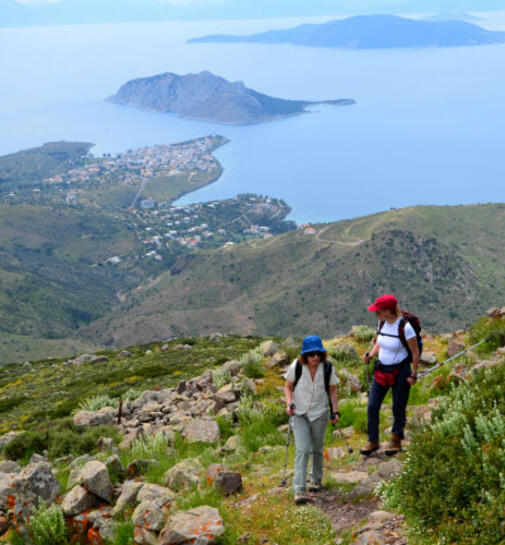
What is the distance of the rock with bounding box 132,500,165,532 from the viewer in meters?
6.02

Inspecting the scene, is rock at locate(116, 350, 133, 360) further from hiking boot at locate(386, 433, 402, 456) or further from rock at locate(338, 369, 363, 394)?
hiking boot at locate(386, 433, 402, 456)

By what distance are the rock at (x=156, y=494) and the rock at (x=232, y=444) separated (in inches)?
89.4

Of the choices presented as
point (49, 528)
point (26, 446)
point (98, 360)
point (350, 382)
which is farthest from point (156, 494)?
point (98, 360)

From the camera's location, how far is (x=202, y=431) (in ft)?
32.8

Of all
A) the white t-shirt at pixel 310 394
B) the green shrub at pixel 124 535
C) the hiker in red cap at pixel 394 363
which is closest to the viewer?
the green shrub at pixel 124 535

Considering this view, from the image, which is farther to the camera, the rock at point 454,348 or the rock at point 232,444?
the rock at point 454,348

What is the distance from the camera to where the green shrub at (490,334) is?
37.5ft

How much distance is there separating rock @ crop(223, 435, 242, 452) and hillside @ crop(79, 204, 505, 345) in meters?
82.5

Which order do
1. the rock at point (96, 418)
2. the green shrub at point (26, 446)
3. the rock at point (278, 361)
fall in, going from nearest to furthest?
the green shrub at point (26, 446)
the rock at point (96, 418)
the rock at point (278, 361)

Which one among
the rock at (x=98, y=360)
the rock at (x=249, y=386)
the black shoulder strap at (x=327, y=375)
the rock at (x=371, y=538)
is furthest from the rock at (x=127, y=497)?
the rock at (x=98, y=360)

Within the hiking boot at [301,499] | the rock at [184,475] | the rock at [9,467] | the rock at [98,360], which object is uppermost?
the hiking boot at [301,499]

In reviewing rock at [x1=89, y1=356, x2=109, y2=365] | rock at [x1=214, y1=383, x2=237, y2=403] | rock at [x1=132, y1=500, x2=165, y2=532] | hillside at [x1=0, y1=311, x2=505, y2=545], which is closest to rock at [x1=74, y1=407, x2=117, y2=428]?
hillside at [x1=0, y1=311, x2=505, y2=545]

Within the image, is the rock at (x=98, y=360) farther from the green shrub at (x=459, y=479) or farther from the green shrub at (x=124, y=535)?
the green shrub at (x=459, y=479)

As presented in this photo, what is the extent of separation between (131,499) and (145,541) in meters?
0.98
